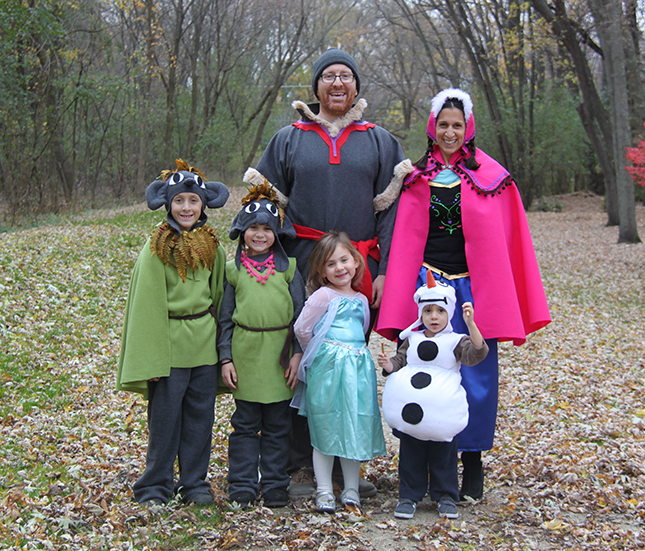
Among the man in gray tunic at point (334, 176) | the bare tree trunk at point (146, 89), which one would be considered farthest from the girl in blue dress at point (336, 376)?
the bare tree trunk at point (146, 89)

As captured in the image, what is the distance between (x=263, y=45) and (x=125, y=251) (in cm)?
1773

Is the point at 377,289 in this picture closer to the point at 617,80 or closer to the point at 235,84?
the point at 617,80

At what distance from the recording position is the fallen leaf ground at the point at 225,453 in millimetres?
2975

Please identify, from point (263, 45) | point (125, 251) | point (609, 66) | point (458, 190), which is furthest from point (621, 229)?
point (263, 45)

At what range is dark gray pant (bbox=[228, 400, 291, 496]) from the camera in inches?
131

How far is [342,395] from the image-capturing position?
3230mm

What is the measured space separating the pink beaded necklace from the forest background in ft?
32.9

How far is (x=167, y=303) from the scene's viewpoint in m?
3.20

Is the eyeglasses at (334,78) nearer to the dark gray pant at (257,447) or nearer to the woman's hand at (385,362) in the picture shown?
the woman's hand at (385,362)

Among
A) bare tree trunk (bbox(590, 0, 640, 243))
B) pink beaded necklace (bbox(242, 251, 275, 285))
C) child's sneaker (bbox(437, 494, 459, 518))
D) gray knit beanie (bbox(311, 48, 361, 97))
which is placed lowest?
child's sneaker (bbox(437, 494, 459, 518))

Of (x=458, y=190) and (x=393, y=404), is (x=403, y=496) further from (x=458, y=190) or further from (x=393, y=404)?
(x=458, y=190)

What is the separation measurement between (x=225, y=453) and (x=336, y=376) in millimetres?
1307

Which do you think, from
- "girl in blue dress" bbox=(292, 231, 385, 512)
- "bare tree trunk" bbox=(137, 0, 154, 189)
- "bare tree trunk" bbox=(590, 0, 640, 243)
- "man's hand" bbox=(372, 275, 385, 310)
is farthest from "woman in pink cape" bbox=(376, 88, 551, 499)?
"bare tree trunk" bbox=(137, 0, 154, 189)

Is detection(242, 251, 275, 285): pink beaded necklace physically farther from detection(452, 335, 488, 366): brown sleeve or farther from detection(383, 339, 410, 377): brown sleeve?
detection(452, 335, 488, 366): brown sleeve
